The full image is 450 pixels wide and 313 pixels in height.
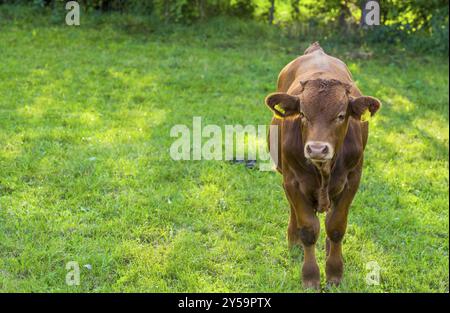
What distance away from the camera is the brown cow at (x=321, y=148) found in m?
4.14

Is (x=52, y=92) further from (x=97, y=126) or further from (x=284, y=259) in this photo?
(x=284, y=259)

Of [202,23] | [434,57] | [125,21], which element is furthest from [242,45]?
[434,57]

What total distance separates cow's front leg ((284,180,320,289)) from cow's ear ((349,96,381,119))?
768mm

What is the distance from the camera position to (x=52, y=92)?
968 cm

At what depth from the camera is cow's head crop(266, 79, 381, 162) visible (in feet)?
13.2

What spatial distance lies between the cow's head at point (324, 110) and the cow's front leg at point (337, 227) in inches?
21.5

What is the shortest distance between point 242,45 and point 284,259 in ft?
29.8

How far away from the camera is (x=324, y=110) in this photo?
4129 mm
